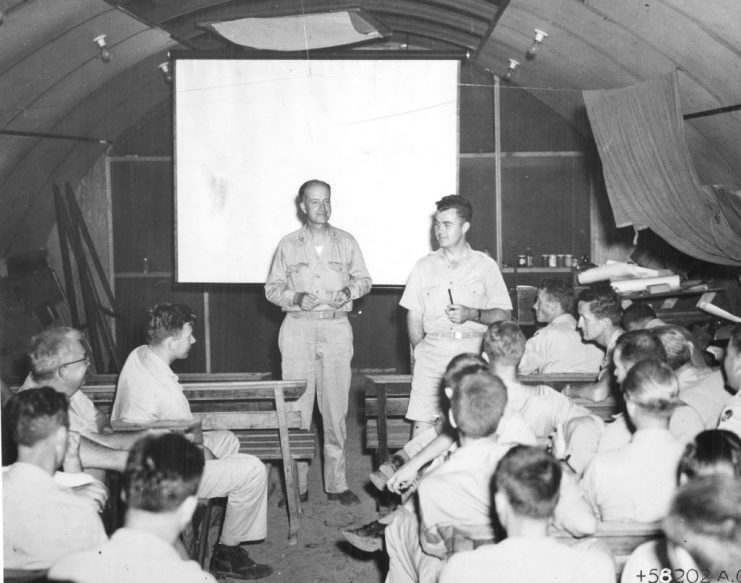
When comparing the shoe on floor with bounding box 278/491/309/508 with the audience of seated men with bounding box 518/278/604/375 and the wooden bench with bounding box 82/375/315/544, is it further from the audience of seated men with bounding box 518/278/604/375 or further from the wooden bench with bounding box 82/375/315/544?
Result: the audience of seated men with bounding box 518/278/604/375

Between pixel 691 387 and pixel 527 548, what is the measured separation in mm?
1890

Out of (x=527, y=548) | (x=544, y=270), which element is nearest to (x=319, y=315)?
(x=527, y=548)

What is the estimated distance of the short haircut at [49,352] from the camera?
9.67 feet

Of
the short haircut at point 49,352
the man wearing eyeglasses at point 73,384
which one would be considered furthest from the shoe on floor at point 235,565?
the short haircut at point 49,352

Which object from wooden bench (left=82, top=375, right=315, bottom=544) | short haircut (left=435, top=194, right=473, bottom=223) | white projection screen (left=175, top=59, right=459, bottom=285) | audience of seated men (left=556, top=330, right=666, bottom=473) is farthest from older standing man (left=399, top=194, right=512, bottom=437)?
white projection screen (left=175, top=59, right=459, bottom=285)

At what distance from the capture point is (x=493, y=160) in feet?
25.7

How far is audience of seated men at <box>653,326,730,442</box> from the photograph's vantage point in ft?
9.23

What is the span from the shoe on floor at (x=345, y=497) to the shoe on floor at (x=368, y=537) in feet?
3.78

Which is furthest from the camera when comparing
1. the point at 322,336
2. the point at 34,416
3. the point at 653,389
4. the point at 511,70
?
the point at 511,70

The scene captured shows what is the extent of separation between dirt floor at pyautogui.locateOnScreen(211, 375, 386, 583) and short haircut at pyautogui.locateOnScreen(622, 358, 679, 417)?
5.64 ft

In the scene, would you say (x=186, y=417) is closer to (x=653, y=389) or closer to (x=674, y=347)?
(x=653, y=389)

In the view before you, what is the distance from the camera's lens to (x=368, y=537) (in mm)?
3096

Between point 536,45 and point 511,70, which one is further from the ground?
point 511,70

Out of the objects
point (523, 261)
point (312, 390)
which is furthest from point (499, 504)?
point (523, 261)
